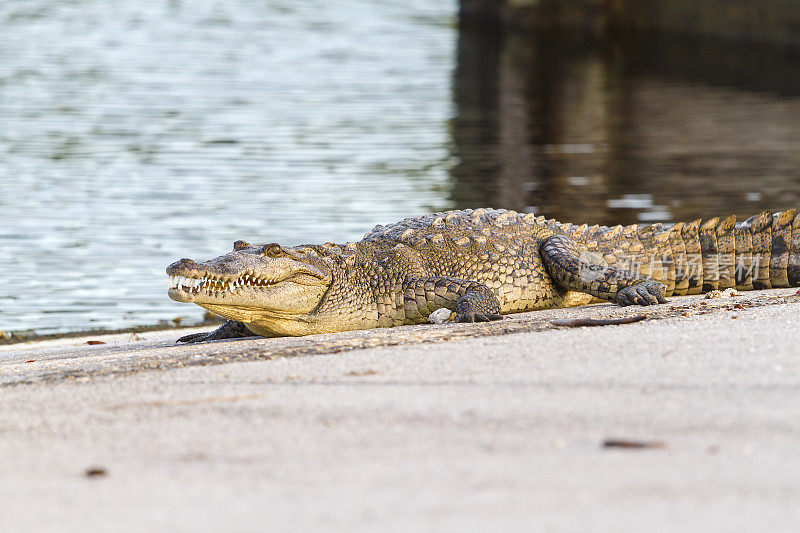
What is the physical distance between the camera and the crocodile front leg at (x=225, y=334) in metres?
6.58

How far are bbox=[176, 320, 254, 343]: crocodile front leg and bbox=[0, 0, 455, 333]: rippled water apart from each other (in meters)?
1.61

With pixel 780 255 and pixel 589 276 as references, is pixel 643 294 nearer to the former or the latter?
pixel 589 276

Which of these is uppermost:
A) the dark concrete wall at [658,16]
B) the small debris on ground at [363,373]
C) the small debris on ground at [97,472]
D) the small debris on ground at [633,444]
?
the dark concrete wall at [658,16]

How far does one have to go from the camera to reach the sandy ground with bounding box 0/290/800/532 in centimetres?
258

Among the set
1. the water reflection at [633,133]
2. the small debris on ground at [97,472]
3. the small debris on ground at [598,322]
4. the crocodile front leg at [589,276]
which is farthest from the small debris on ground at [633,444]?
the water reflection at [633,133]

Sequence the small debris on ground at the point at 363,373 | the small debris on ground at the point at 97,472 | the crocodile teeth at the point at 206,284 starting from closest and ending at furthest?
the small debris on ground at the point at 97,472
the small debris on ground at the point at 363,373
the crocodile teeth at the point at 206,284

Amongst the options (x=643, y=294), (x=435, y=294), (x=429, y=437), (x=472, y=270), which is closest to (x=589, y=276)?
(x=643, y=294)

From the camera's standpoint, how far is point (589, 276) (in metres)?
6.98

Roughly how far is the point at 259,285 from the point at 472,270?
1.60 meters

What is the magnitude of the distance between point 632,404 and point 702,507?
84 cm

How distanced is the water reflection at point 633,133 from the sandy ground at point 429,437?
7486mm

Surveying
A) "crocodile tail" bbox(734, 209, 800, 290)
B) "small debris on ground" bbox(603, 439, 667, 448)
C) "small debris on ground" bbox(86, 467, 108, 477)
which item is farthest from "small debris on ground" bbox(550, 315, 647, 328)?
"small debris on ground" bbox(86, 467, 108, 477)

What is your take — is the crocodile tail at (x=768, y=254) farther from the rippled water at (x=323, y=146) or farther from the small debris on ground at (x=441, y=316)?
the rippled water at (x=323, y=146)

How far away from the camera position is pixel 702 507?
2541mm
